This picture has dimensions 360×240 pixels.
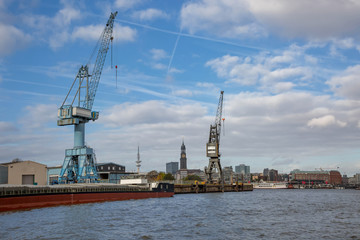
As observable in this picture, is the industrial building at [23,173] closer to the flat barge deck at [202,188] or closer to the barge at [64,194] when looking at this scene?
the barge at [64,194]

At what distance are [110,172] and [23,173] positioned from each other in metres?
41.7

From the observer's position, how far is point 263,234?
1487 inches

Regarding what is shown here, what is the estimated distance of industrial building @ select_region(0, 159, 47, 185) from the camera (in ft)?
339

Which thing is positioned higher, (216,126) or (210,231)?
(216,126)

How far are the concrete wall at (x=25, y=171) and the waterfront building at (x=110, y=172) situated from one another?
1252 inches

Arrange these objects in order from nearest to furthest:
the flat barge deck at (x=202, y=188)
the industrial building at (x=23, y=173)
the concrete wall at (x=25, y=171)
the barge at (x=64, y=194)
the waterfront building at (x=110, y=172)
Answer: the barge at (x=64, y=194)
the industrial building at (x=23, y=173)
the concrete wall at (x=25, y=171)
the waterfront building at (x=110, y=172)
the flat barge deck at (x=202, y=188)

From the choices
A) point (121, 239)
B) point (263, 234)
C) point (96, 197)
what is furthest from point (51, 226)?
point (96, 197)

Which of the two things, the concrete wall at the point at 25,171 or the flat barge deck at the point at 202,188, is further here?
the flat barge deck at the point at 202,188

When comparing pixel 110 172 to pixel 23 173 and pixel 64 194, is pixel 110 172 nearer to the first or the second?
pixel 23 173

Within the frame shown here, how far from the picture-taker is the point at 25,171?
351 ft

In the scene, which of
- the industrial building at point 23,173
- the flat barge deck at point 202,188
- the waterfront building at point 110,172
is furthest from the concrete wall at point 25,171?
the flat barge deck at point 202,188

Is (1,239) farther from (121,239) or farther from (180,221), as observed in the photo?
(180,221)

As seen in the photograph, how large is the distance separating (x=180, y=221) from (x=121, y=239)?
14.7 metres

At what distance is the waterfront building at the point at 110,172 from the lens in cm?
14212
